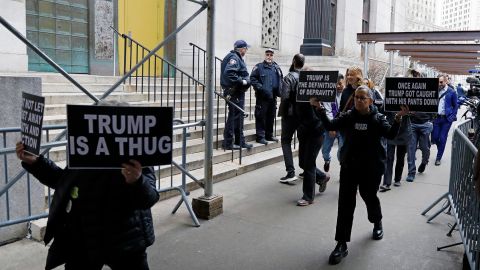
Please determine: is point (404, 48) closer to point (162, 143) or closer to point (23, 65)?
point (23, 65)

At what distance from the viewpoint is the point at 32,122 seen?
283cm

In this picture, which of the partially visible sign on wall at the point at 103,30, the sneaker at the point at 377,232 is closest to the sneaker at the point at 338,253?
the sneaker at the point at 377,232

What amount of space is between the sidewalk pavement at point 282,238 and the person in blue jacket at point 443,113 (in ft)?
9.25

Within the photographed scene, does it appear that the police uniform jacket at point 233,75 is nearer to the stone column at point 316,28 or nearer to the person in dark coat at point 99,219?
the person in dark coat at point 99,219

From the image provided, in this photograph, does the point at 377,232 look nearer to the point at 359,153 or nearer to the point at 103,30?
the point at 359,153

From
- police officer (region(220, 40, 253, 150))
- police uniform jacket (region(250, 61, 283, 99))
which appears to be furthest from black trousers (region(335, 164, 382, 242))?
police uniform jacket (region(250, 61, 283, 99))

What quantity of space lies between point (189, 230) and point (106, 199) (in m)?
2.60

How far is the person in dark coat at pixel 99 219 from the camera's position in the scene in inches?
100

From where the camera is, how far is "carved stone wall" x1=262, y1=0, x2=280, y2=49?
14.7 meters

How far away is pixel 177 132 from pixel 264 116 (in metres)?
1.93

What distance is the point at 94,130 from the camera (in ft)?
8.35

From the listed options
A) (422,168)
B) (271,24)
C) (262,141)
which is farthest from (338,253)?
(271,24)

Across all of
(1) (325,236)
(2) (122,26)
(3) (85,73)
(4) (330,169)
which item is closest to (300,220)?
(1) (325,236)

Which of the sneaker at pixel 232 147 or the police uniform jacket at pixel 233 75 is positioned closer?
the police uniform jacket at pixel 233 75
